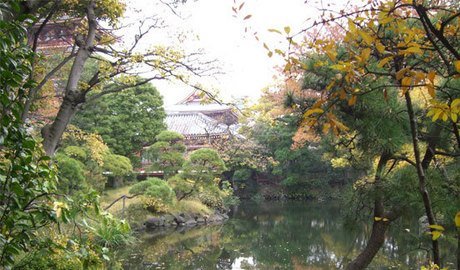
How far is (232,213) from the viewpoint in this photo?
17.6 metres

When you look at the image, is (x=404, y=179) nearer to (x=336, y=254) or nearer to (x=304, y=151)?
(x=336, y=254)

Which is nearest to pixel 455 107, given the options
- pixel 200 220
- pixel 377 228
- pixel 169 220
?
pixel 377 228

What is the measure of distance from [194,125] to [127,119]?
6712mm

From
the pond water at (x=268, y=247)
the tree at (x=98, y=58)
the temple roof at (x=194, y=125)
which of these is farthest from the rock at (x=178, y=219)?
the tree at (x=98, y=58)

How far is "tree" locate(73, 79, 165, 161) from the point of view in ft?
46.9

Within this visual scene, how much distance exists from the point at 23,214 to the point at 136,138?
13911 millimetres

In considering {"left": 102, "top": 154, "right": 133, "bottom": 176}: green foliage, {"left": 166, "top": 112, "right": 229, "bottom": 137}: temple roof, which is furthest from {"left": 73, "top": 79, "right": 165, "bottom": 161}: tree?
{"left": 166, "top": 112, "right": 229, "bottom": 137}: temple roof

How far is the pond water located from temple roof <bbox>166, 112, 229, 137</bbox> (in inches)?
258

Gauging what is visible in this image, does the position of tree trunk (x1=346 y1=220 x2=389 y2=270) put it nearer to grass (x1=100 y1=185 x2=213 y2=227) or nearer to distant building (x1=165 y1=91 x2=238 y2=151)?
grass (x1=100 y1=185 x2=213 y2=227)

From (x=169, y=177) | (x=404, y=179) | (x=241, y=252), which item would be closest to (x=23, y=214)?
(x=404, y=179)

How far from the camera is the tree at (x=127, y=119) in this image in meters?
14.3

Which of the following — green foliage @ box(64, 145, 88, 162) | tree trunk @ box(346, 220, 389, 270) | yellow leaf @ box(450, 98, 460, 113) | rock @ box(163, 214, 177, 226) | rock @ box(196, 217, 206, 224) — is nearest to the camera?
yellow leaf @ box(450, 98, 460, 113)

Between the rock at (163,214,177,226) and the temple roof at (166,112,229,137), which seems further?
the temple roof at (166,112,229,137)

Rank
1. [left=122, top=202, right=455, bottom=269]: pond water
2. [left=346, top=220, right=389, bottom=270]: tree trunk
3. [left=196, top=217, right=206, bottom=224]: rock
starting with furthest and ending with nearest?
[left=196, top=217, right=206, bottom=224]: rock
[left=122, top=202, right=455, bottom=269]: pond water
[left=346, top=220, right=389, bottom=270]: tree trunk
